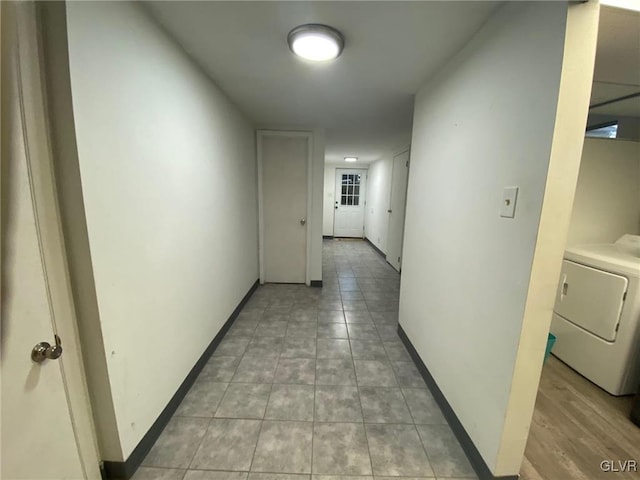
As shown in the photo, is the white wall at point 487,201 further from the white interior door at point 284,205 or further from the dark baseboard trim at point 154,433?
the white interior door at point 284,205

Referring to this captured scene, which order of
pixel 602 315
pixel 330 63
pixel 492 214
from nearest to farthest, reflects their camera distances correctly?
pixel 492 214 → pixel 330 63 → pixel 602 315

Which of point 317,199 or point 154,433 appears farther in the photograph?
point 317,199

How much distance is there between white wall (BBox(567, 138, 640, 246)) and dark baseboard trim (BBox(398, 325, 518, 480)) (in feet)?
5.67

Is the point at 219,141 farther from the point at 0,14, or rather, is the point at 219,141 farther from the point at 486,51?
the point at 486,51

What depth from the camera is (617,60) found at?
52.7 inches

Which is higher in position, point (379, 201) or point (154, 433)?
point (379, 201)

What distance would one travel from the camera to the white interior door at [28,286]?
718 millimetres

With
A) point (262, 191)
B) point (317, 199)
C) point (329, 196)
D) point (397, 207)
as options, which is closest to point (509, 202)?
point (317, 199)

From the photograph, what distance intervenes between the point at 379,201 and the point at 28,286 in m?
5.53

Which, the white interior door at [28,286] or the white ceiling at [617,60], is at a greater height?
the white ceiling at [617,60]

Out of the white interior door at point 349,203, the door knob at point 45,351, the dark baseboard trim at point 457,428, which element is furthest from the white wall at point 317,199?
the white interior door at point 349,203

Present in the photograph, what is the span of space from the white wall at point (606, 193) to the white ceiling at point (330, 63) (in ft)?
5.27

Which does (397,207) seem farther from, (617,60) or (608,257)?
(617,60)

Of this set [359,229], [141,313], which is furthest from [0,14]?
[359,229]
